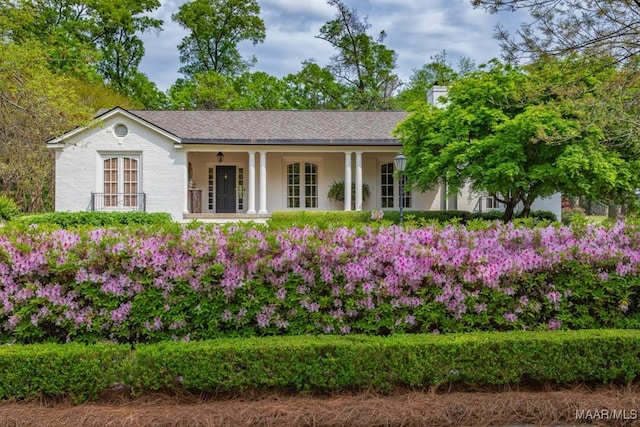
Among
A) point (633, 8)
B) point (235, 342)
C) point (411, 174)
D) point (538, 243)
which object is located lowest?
point (235, 342)

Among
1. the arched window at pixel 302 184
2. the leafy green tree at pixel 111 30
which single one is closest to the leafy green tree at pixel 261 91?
the leafy green tree at pixel 111 30

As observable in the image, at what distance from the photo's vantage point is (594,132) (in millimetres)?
10570

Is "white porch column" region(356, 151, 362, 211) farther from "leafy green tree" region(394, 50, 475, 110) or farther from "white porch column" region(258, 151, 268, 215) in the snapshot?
"leafy green tree" region(394, 50, 475, 110)

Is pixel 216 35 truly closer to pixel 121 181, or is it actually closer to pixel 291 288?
pixel 121 181

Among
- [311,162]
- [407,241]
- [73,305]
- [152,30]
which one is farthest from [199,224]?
[152,30]

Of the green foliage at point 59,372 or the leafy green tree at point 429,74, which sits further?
the leafy green tree at point 429,74

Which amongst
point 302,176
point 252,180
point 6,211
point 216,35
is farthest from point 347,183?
point 216,35

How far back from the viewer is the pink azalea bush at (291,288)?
3.13 m

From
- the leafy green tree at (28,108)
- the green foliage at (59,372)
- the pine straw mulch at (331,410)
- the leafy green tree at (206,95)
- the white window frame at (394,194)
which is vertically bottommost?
the pine straw mulch at (331,410)

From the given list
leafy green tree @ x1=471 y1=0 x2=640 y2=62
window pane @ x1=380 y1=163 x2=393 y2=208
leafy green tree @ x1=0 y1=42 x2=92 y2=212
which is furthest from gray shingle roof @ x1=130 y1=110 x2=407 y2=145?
leafy green tree @ x1=471 y1=0 x2=640 y2=62

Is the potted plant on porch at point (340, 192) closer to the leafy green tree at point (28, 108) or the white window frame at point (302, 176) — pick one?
the white window frame at point (302, 176)

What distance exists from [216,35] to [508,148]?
106 ft

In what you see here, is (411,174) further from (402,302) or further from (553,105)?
(402,302)

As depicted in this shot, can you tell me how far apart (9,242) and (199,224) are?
4.84 ft
